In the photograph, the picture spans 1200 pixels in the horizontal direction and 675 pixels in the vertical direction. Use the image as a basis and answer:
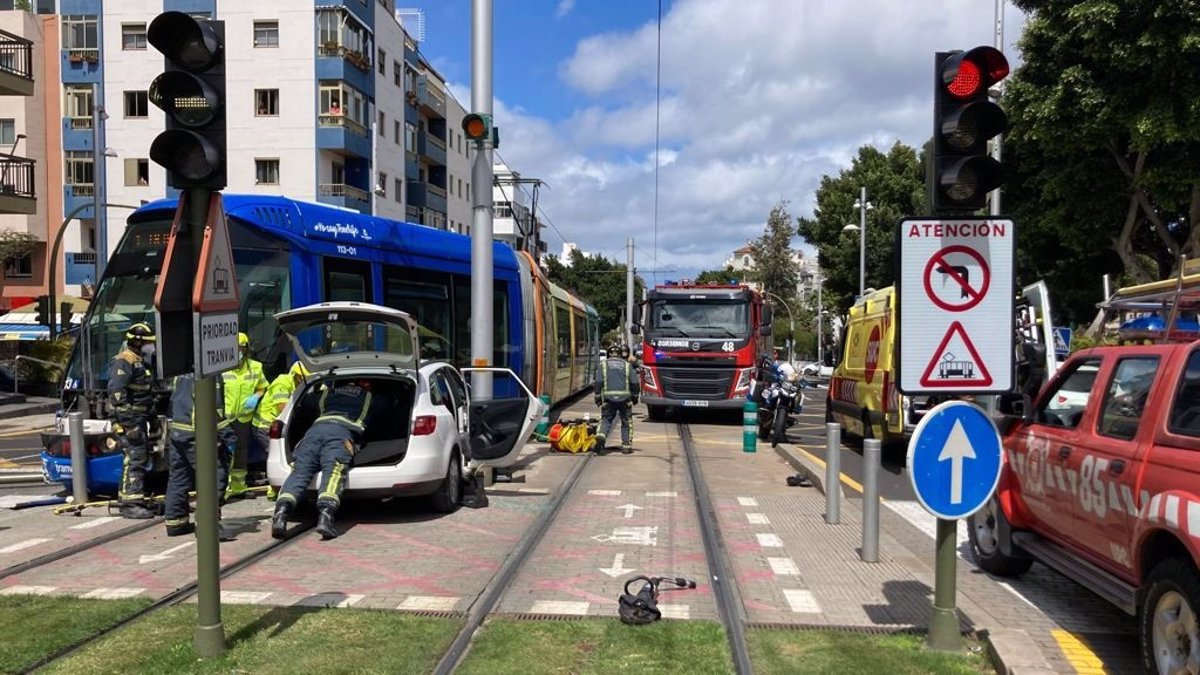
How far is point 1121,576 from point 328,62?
128ft

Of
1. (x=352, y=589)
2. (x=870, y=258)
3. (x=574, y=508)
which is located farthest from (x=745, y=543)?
(x=870, y=258)

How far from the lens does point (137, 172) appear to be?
40.5 meters

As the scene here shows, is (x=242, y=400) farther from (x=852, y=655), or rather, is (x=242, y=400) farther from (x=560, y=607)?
(x=852, y=655)

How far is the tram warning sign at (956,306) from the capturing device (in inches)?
196

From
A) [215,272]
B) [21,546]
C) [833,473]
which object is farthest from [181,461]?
[833,473]

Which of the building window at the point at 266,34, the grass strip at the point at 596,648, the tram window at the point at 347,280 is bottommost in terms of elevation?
the grass strip at the point at 596,648

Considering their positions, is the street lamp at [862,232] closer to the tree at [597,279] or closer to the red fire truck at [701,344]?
the red fire truck at [701,344]

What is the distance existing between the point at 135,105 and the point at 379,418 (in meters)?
37.2

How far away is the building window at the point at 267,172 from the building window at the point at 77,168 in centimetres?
726

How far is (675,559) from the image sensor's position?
7336 millimetres

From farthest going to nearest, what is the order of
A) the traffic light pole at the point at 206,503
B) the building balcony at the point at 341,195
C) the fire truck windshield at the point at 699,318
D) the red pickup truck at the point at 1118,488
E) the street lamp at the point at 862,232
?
the building balcony at the point at 341,195 → the street lamp at the point at 862,232 → the fire truck windshield at the point at 699,318 → the traffic light pole at the point at 206,503 → the red pickup truck at the point at 1118,488

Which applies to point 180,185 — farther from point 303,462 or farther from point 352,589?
point 303,462

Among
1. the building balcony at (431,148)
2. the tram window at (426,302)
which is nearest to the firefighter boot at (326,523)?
Answer: the tram window at (426,302)

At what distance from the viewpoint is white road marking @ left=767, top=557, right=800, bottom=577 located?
696 centimetres
